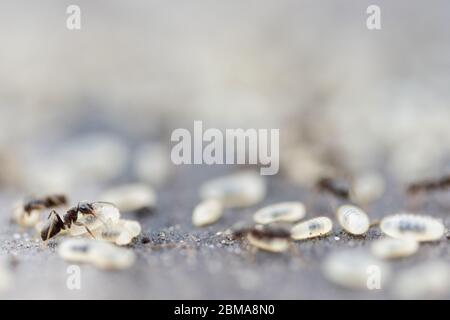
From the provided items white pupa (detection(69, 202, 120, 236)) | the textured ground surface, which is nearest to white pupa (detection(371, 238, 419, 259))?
the textured ground surface

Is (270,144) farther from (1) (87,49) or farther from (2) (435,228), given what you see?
(1) (87,49)

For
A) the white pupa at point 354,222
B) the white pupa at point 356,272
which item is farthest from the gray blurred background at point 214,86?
the white pupa at point 356,272

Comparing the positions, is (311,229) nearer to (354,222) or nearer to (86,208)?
(354,222)

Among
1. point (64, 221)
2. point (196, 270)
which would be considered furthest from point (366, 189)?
point (64, 221)

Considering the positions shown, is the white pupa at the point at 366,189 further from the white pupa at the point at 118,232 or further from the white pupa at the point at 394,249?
the white pupa at the point at 118,232

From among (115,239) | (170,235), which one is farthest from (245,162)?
(115,239)

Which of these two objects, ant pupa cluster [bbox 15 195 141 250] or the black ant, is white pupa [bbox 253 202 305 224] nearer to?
the black ant
